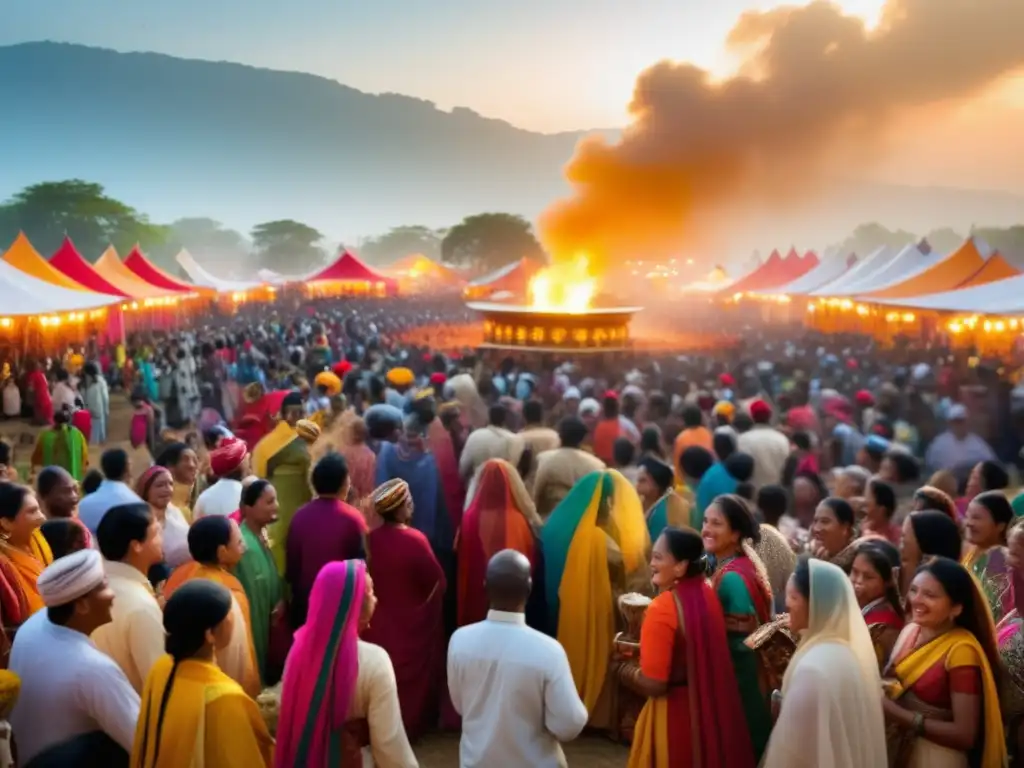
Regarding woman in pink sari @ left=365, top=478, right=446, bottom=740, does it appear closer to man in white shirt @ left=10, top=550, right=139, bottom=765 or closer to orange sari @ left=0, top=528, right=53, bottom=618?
orange sari @ left=0, top=528, right=53, bottom=618

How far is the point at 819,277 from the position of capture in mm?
30109

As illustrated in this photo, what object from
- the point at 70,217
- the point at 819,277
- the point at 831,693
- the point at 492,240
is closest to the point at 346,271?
the point at 819,277

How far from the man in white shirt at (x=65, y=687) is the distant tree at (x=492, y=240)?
67528mm

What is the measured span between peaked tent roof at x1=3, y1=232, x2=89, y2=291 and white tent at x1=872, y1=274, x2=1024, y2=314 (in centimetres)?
1650

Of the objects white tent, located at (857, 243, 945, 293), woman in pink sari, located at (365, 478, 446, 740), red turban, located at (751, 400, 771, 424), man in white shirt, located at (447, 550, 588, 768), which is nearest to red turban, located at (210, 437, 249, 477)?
woman in pink sari, located at (365, 478, 446, 740)

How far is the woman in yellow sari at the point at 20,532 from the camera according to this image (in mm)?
3705

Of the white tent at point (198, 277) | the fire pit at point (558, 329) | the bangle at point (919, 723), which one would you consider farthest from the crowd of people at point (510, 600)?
the white tent at point (198, 277)

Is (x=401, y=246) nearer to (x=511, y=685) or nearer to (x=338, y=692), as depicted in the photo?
(x=511, y=685)

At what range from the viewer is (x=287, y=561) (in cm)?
452

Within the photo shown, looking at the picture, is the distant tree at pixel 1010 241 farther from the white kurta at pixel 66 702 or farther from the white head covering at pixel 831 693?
the white kurta at pixel 66 702

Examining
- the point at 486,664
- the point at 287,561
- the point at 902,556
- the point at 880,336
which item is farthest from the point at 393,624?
the point at 880,336

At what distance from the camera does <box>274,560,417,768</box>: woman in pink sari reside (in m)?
2.67

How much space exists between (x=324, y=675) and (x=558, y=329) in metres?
18.0

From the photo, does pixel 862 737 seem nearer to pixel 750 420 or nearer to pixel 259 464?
pixel 259 464
